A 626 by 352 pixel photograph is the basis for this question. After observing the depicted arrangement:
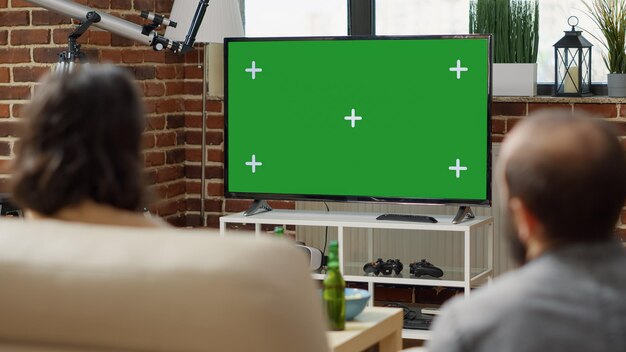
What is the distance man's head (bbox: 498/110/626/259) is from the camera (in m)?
1.42

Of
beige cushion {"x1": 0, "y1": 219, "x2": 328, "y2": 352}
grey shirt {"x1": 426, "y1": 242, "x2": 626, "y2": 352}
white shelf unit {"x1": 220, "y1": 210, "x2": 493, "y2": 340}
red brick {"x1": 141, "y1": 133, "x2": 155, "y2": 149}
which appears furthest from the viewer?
red brick {"x1": 141, "y1": 133, "x2": 155, "y2": 149}

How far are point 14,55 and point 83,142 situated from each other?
3.21 meters

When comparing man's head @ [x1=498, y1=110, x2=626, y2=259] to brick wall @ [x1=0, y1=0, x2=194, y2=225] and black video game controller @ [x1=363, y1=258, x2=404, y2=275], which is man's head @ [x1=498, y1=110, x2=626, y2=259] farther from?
black video game controller @ [x1=363, y1=258, x2=404, y2=275]

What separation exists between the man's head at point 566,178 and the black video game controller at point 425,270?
3205mm

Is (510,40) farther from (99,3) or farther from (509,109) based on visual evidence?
(99,3)

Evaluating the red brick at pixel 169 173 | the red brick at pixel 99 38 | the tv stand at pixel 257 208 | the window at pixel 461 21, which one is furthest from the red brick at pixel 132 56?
the window at pixel 461 21

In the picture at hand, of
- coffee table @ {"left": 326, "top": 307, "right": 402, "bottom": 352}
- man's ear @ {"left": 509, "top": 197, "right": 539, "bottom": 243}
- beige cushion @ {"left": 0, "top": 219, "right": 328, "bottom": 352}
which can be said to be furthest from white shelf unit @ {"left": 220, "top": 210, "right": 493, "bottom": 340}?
man's ear @ {"left": 509, "top": 197, "right": 539, "bottom": 243}

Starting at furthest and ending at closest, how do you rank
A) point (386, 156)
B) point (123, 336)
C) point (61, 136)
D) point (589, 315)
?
1. point (386, 156)
2. point (61, 136)
3. point (123, 336)
4. point (589, 315)

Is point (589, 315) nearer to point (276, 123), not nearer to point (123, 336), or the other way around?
point (123, 336)

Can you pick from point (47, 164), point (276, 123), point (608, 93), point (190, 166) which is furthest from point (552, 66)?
point (47, 164)

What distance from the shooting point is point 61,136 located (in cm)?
182

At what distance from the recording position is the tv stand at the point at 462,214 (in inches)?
180

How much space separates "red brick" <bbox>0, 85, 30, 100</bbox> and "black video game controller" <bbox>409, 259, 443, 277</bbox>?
69.9 inches

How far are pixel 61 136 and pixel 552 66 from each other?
352cm
